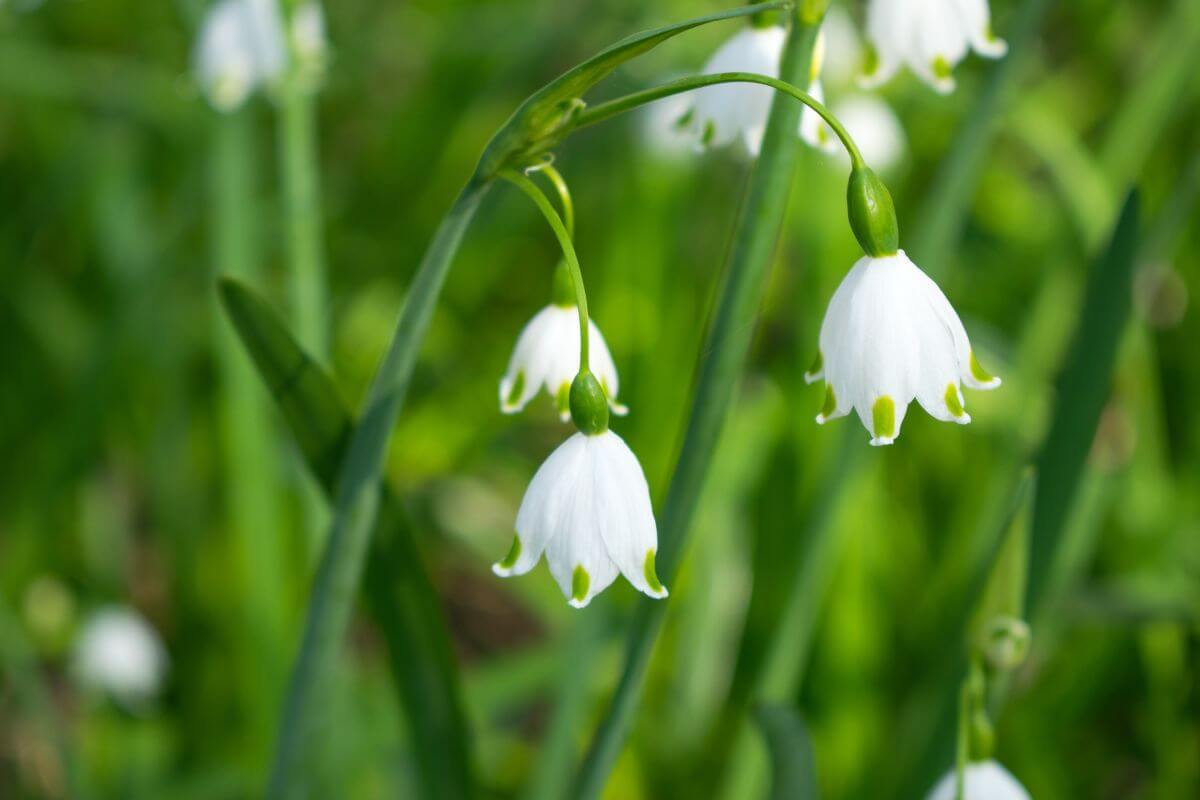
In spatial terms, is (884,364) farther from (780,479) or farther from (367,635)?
(367,635)

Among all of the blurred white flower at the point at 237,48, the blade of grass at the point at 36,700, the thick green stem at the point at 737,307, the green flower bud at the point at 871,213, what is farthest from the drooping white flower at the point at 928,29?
the blade of grass at the point at 36,700

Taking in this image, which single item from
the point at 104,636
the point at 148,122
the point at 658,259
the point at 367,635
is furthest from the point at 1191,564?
the point at 148,122

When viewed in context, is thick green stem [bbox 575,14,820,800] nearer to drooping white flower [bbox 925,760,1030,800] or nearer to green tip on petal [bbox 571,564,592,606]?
green tip on petal [bbox 571,564,592,606]

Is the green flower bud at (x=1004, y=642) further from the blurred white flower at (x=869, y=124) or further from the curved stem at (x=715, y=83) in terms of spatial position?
the blurred white flower at (x=869, y=124)

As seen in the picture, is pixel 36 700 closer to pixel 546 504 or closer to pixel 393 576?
pixel 393 576

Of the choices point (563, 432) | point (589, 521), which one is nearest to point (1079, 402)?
point (589, 521)
